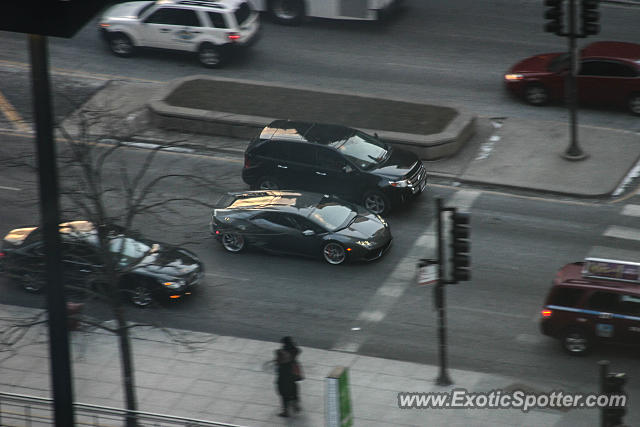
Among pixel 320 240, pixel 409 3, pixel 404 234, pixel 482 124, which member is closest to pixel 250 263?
pixel 320 240

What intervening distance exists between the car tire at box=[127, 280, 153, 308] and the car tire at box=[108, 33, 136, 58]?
13829 mm

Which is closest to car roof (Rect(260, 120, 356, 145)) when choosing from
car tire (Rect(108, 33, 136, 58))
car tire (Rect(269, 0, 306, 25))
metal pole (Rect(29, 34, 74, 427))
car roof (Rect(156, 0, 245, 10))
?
car roof (Rect(156, 0, 245, 10))

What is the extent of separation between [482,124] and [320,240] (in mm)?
8379

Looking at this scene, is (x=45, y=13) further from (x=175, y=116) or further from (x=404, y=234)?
(x=175, y=116)

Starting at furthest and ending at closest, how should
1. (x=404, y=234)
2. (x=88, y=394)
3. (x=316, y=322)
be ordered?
(x=404, y=234) → (x=316, y=322) → (x=88, y=394)

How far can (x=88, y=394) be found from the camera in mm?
16891

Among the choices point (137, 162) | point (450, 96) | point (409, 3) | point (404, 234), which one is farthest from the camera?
point (409, 3)

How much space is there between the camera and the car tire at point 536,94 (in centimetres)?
2747

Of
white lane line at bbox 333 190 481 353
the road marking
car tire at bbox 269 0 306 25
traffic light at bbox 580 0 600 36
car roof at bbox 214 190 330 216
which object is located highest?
traffic light at bbox 580 0 600 36

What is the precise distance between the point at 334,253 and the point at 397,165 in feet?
11.3

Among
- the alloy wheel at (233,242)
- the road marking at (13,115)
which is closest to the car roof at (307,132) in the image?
the alloy wheel at (233,242)

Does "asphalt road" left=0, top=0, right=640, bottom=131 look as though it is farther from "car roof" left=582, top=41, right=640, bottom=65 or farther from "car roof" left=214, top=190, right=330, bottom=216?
"car roof" left=214, top=190, right=330, bottom=216

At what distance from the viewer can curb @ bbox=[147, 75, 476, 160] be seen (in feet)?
83.0

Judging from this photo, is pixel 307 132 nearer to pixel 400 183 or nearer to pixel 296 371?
pixel 400 183
